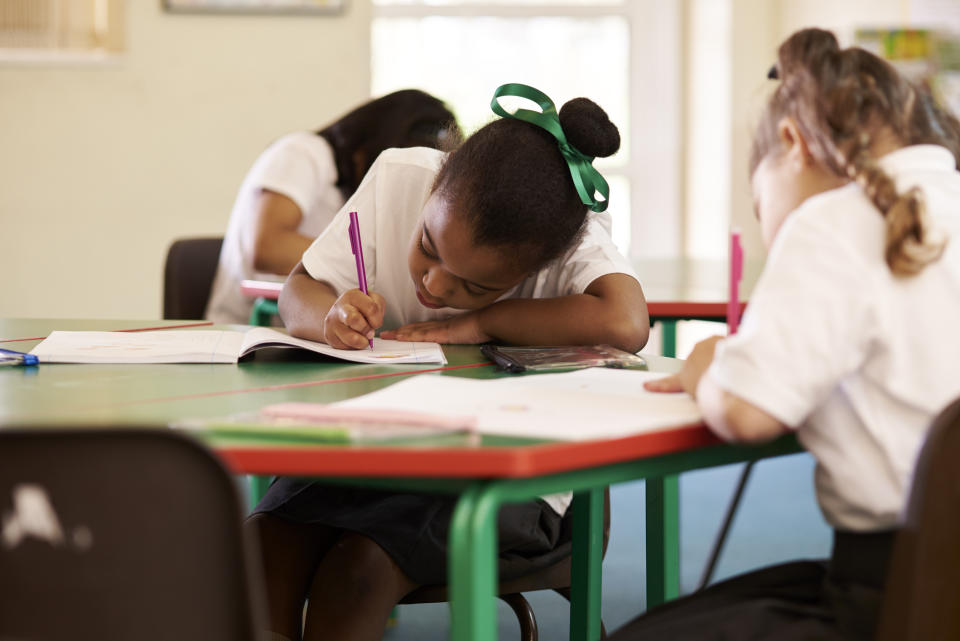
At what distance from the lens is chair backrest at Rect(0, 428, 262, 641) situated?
0.61 m

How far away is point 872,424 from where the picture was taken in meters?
0.87

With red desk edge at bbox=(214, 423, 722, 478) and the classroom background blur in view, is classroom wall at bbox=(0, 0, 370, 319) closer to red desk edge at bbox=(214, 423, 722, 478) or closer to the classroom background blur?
the classroom background blur

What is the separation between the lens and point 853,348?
33.7 inches

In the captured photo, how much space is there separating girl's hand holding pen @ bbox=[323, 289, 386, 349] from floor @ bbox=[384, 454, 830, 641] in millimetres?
923

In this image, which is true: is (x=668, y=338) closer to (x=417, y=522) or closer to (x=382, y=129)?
Result: (x=382, y=129)

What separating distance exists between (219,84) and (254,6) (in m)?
0.33

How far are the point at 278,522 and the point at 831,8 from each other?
3.63 meters

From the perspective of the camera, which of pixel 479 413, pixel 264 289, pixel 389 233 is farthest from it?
pixel 264 289

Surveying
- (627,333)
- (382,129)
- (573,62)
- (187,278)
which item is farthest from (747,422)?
(573,62)

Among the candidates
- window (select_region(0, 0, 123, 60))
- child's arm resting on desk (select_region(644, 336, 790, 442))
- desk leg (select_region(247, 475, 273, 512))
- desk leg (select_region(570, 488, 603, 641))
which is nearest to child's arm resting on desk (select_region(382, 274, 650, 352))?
desk leg (select_region(570, 488, 603, 641))

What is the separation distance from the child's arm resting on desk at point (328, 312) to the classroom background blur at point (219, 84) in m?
2.57

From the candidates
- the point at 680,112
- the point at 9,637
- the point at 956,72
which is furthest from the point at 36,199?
the point at 9,637

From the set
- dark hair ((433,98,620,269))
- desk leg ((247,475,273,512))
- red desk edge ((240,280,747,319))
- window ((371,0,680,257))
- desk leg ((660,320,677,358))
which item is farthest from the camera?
window ((371,0,680,257))

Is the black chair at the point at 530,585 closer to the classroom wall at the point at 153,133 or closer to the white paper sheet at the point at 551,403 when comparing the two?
the white paper sheet at the point at 551,403
